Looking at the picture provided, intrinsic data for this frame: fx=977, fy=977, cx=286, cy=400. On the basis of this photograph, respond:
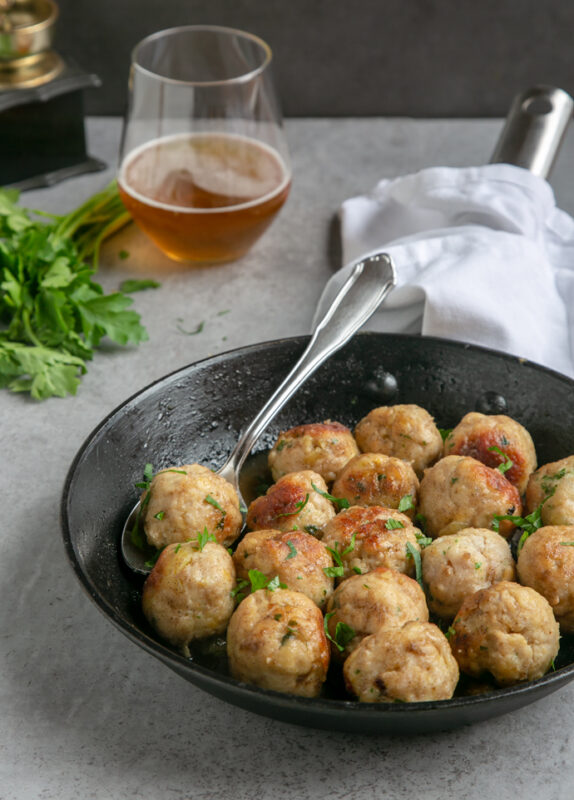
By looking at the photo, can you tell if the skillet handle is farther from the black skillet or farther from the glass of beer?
the black skillet

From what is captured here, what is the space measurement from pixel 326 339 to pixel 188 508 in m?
0.44

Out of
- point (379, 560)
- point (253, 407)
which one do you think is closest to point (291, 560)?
point (379, 560)

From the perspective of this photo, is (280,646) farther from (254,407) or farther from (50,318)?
(50,318)

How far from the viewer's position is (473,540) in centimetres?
127

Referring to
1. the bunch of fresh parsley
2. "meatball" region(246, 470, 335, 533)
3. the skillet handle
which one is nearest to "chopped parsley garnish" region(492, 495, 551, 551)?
"meatball" region(246, 470, 335, 533)

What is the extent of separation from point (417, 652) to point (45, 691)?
50cm

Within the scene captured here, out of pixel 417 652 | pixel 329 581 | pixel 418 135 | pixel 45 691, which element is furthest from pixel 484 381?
pixel 418 135

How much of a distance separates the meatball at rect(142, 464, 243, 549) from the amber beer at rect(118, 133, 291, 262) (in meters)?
0.74

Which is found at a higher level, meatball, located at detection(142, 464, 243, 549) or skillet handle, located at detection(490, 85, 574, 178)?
skillet handle, located at detection(490, 85, 574, 178)

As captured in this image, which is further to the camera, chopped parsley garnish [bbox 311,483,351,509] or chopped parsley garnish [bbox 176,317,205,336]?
chopped parsley garnish [bbox 176,317,205,336]

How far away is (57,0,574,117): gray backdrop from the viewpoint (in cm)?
270

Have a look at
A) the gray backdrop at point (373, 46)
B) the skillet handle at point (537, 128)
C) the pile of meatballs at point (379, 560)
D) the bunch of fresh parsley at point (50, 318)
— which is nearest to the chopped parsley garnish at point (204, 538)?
the pile of meatballs at point (379, 560)

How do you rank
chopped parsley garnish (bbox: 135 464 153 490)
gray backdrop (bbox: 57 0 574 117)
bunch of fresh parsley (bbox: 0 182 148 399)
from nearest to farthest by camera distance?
chopped parsley garnish (bbox: 135 464 153 490) → bunch of fresh parsley (bbox: 0 182 148 399) → gray backdrop (bbox: 57 0 574 117)

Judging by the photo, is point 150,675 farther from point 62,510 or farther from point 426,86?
point 426,86
